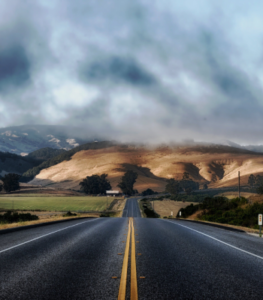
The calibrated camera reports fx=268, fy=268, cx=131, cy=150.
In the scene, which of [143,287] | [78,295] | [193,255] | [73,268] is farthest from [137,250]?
[78,295]

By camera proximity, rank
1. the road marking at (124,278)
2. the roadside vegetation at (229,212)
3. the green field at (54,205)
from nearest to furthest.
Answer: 1. the road marking at (124,278)
2. the roadside vegetation at (229,212)
3. the green field at (54,205)

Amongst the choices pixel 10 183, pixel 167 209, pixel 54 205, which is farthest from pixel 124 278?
pixel 10 183

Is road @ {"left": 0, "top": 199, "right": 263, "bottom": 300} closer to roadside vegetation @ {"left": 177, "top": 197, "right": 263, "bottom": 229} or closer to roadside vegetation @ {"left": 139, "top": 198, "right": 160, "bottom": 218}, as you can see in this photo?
roadside vegetation @ {"left": 177, "top": 197, "right": 263, "bottom": 229}

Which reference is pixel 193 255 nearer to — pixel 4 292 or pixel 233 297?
pixel 233 297

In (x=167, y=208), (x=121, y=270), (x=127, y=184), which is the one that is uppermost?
(x=127, y=184)

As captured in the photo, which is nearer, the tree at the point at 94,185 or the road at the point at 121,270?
the road at the point at 121,270

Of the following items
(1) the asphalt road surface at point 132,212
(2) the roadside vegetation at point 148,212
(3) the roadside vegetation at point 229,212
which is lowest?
(1) the asphalt road surface at point 132,212

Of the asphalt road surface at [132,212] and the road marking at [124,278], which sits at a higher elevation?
the road marking at [124,278]

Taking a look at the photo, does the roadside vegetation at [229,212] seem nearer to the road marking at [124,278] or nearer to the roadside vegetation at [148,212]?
the road marking at [124,278]

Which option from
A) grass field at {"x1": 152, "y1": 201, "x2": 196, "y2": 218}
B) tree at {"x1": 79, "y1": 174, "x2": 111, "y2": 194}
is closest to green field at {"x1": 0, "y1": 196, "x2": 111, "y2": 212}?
grass field at {"x1": 152, "y1": 201, "x2": 196, "y2": 218}

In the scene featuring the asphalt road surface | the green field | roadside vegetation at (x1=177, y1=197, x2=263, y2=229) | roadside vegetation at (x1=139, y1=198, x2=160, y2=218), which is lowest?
the green field

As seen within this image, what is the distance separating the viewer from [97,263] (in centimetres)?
748

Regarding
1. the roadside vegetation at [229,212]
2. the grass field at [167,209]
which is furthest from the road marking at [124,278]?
the grass field at [167,209]

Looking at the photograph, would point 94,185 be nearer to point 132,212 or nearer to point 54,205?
point 54,205
